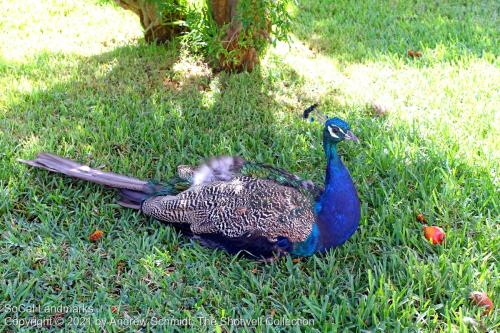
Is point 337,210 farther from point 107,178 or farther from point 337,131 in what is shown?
point 107,178

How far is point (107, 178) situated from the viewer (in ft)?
10.8

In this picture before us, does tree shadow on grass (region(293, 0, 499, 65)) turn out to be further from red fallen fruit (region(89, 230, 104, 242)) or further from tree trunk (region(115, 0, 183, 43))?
red fallen fruit (region(89, 230, 104, 242))

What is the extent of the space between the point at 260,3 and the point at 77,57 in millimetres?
2029

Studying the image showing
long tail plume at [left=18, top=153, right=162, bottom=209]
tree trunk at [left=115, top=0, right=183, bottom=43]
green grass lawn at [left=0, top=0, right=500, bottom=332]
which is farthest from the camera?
tree trunk at [left=115, top=0, right=183, bottom=43]

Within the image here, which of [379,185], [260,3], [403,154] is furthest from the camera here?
[260,3]

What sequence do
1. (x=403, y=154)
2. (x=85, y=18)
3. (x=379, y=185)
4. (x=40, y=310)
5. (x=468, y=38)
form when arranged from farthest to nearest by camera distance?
1. (x=85, y=18)
2. (x=468, y=38)
3. (x=403, y=154)
4. (x=379, y=185)
5. (x=40, y=310)

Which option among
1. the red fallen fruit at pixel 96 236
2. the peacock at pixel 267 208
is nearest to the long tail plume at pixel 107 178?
the peacock at pixel 267 208

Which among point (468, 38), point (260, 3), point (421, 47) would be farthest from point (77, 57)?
point (468, 38)

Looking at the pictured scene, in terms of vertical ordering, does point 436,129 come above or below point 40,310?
above

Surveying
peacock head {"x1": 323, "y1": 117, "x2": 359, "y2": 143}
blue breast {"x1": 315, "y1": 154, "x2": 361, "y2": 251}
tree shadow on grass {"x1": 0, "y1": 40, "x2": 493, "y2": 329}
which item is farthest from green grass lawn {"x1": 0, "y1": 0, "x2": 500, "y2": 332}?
peacock head {"x1": 323, "y1": 117, "x2": 359, "y2": 143}

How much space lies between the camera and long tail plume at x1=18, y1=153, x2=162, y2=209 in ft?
Answer: 10.6

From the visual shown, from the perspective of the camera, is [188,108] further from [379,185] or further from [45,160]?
[379,185]

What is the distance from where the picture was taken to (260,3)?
4348 mm

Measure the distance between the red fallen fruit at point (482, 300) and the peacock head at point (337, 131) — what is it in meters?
0.93
